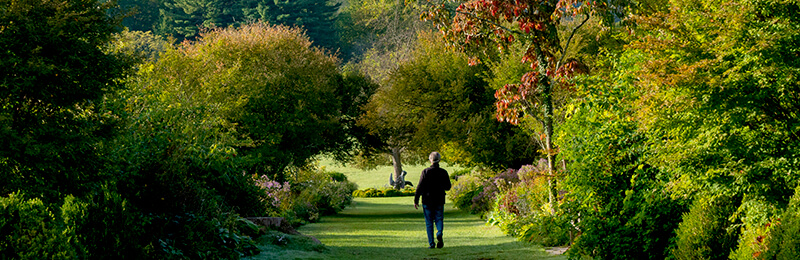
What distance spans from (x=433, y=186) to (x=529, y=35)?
124 inches

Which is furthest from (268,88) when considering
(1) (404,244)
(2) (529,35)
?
(2) (529,35)

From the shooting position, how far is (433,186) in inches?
462

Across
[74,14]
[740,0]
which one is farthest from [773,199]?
[74,14]

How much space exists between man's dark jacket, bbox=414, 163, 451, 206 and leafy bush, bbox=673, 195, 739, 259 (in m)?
4.72

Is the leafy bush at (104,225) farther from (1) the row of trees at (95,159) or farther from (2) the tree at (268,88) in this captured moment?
(2) the tree at (268,88)

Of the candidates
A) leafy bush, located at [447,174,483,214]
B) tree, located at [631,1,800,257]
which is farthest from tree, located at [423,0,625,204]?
leafy bush, located at [447,174,483,214]

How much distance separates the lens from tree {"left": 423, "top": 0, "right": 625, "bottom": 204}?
11266mm

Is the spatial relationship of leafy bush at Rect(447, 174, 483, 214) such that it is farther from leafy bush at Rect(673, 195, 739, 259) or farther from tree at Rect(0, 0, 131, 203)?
tree at Rect(0, 0, 131, 203)

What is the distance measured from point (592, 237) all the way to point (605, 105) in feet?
5.72

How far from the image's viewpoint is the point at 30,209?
235 inches

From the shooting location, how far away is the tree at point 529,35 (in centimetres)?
1127

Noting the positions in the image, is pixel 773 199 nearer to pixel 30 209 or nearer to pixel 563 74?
pixel 563 74

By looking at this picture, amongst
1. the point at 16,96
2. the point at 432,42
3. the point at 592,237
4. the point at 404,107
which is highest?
the point at 432,42

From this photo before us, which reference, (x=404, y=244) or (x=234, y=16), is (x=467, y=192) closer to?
(x=404, y=244)
